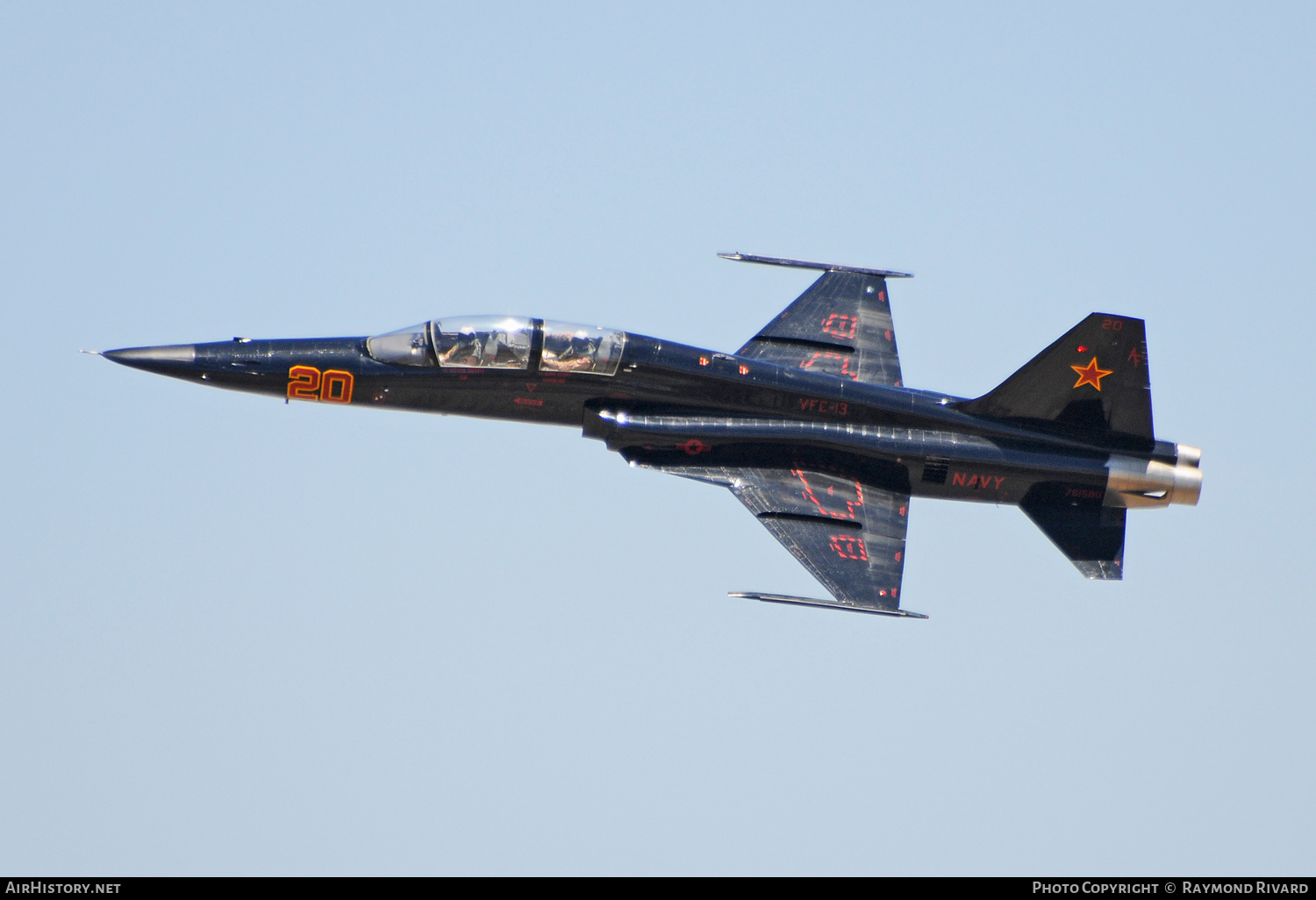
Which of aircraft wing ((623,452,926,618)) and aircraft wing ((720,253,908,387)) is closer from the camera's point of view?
aircraft wing ((623,452,926,618))

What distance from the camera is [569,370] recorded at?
92.8 ft

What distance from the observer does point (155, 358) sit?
2789cm

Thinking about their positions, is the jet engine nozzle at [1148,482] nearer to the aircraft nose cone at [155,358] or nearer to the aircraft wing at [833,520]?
the aircraft wing at [833,520]

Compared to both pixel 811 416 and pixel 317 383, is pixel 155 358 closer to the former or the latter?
pixel 317 383

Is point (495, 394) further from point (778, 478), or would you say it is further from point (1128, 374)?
point (1128, 374)

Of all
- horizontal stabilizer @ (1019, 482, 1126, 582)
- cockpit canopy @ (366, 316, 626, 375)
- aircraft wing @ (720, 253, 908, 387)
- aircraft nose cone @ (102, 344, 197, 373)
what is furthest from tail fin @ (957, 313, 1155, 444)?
aircraft nose cone @ (102, 344, 197, 373)

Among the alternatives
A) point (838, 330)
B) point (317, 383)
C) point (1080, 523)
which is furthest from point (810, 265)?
point (317, 383)

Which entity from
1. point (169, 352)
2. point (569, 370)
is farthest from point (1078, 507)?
point (169, 352)

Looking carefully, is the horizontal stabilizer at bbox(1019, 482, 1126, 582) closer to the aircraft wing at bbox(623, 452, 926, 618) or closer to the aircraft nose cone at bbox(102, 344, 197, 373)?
the aircraft wing at bbox(623, 452, 926, 618)

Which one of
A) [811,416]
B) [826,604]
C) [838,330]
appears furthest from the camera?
[838,330]

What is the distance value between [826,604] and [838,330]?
6.74 m

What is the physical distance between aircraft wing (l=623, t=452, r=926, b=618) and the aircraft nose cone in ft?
24.0

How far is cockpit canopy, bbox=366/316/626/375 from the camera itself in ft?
92.3
